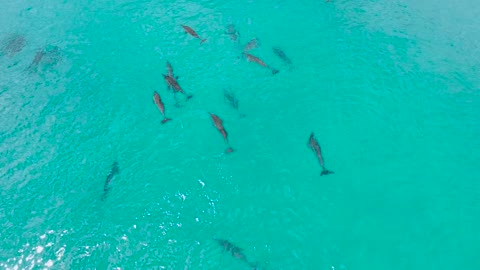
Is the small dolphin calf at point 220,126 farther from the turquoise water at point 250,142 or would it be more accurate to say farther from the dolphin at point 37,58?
the dolphin at point 37,58

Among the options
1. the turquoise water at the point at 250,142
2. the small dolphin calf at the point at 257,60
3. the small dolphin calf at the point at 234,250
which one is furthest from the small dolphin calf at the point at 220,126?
the small dolphin calf at the point at 257,60

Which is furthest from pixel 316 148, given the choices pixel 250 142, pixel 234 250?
pixel 234 250

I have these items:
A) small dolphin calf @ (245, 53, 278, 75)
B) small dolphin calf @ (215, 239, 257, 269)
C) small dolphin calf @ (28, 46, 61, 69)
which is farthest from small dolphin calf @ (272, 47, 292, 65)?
small dolphin calf @ (28, 46, 61, 69)

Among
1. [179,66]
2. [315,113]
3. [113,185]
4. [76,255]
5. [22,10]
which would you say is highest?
[22,10]

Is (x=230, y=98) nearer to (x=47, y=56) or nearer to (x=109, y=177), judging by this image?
(x=109, y=177)

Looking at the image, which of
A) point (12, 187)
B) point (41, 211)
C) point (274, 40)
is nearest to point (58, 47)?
point (12, 187)

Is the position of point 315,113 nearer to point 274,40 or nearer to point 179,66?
point 274,40
